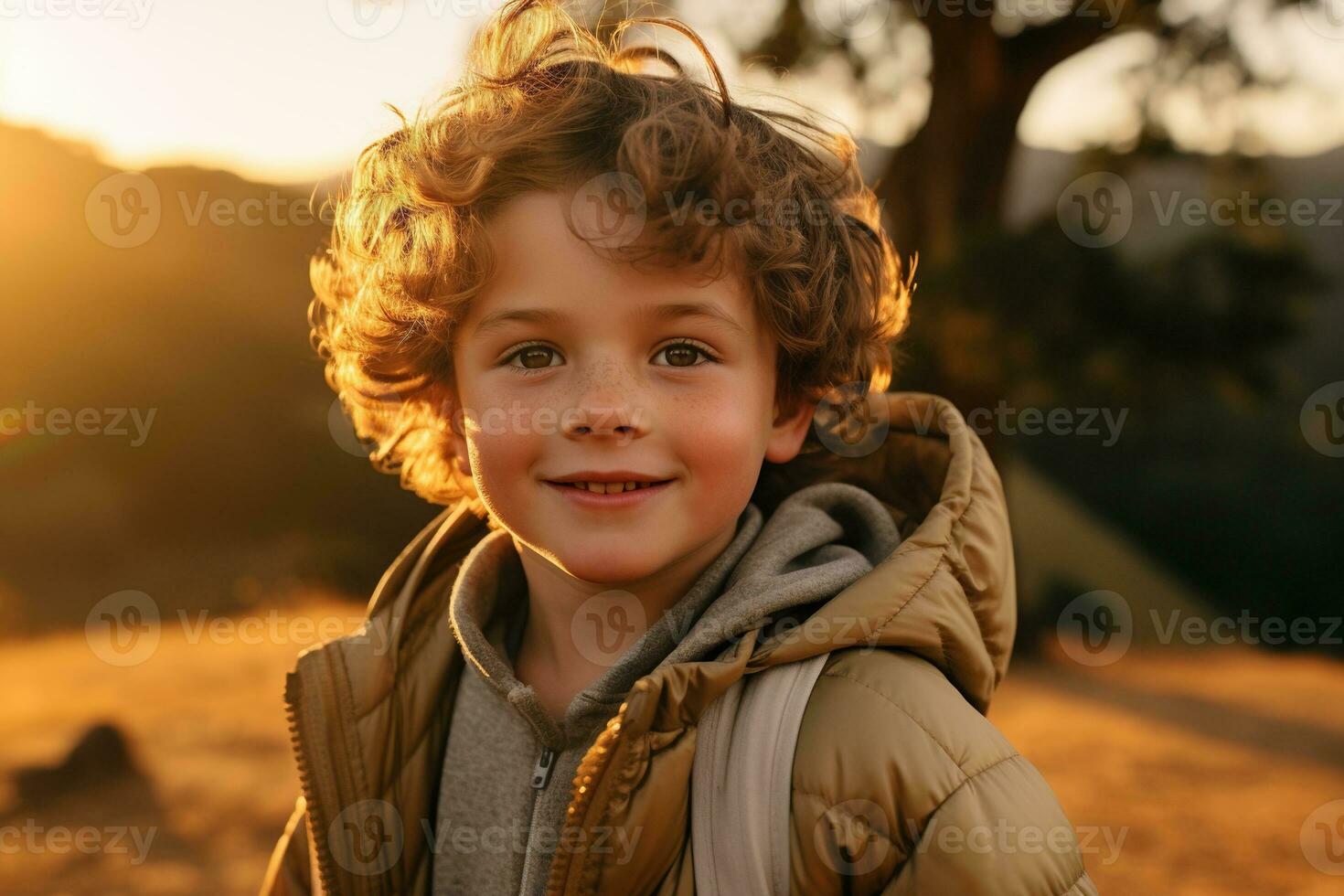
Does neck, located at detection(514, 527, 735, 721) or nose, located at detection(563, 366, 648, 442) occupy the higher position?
nose, located at detection(563, 366, 648, 442)

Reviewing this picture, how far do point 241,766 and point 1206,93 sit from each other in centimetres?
572

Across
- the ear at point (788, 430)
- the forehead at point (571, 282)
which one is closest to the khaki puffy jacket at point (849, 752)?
the ear at point (788, 430)

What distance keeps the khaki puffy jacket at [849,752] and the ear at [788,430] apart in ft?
0.68

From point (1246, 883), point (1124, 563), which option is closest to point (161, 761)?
point (1246, 883)

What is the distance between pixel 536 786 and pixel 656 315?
78 cm

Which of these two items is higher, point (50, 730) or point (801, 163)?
point (801, 163)

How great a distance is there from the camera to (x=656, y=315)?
155 cm

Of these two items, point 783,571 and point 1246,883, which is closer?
point 783,571

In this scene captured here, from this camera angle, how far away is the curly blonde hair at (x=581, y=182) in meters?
1.66

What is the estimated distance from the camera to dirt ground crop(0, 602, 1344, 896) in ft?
12.7

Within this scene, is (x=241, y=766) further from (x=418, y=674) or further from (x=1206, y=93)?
(x=1206, y=93)

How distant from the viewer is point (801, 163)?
6.22 feet

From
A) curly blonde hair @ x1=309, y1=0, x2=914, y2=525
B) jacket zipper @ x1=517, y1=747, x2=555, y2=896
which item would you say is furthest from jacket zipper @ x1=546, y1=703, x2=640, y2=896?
curly blonde hair @ x1=309, y1=0, x2=914, y2=525

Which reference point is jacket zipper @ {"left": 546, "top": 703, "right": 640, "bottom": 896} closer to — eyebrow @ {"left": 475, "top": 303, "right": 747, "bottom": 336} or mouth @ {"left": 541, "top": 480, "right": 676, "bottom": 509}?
mouth @ {"left": 541, "top": 480, "right": 676, "bottom": 509}
